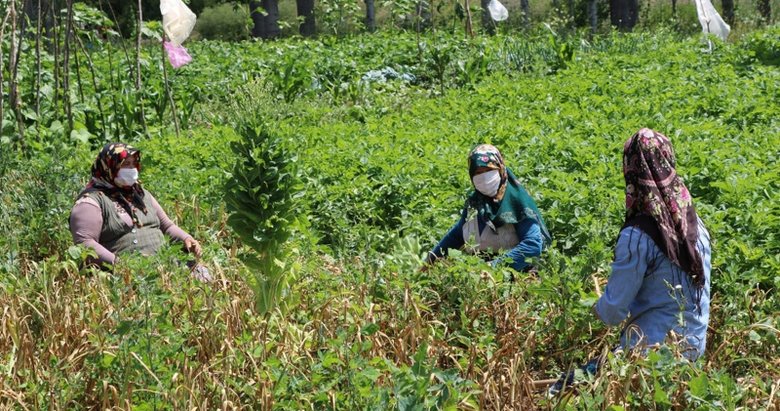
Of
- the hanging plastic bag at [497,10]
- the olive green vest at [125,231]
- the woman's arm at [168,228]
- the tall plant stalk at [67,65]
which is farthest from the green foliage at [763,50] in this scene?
the olive green vest at [125,231]

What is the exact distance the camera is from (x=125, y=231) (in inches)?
231

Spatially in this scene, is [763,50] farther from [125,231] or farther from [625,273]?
[625,273]

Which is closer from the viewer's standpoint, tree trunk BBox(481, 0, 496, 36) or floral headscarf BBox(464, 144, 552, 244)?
floral headscarf BBox(464, 144, 552, 244)

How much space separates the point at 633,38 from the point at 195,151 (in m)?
7.79

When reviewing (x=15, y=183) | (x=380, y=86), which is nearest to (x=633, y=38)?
(x=380, y=86)

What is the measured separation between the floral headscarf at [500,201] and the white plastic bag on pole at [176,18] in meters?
4.75

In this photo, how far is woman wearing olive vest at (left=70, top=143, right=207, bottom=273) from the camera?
18.6 feet

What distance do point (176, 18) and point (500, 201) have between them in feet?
16.3

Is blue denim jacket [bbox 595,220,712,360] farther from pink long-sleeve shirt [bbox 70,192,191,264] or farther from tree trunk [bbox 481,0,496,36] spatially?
tree trunk [bbox 481,0,496,36]

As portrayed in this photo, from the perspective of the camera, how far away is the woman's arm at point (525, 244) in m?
5.03

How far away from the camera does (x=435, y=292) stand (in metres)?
4.55

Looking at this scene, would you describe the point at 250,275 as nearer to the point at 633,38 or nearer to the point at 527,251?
the point at 527,251

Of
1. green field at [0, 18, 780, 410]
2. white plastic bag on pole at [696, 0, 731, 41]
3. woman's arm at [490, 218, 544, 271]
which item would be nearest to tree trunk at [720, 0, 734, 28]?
white plastic bag on pole at [696, 0, 731, 41]

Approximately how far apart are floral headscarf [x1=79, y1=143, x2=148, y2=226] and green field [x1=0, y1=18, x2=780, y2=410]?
1.59 feet
